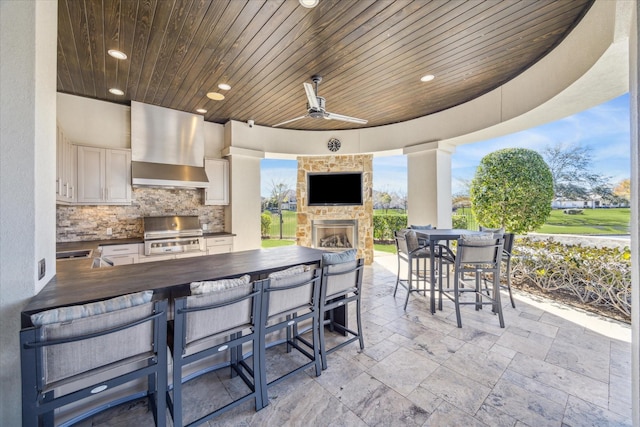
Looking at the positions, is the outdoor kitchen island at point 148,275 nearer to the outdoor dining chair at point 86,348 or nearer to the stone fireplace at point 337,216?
the outdoor dining chair at point 86,348

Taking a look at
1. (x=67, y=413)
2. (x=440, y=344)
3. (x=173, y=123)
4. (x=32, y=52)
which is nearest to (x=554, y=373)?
(x=440, y=344)

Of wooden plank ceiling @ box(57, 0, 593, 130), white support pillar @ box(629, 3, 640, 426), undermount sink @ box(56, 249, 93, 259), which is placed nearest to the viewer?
white support pillar @ box(629, 3, 640, 426)

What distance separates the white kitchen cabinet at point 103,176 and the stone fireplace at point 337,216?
335 cm

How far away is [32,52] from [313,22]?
194 centimetres

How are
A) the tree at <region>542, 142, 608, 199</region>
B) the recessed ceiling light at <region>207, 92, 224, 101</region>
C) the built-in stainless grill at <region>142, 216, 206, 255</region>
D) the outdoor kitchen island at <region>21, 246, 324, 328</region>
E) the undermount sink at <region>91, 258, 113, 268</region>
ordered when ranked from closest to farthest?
the outdoor kitchen island at <region>21, 246, 324, 328</region> → the undermount sink at <region>91, 258, 113, 268</region> → the recessed ceiling light at <region>207, 92, 224, 101</region> → the built-in stainless grill at <region>142, 216, 206, 255</region> → the tree at <region>542, 142, 608, 199</region>

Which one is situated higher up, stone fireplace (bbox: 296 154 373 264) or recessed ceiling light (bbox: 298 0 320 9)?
recessed ceiling light (bbox: 298 0 320 9)

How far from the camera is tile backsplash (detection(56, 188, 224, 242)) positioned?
3756 millimetres

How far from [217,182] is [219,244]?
3.93 ft

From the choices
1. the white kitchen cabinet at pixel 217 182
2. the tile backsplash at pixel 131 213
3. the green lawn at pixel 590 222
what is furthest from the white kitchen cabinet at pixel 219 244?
the green lawn at pixel 590 222

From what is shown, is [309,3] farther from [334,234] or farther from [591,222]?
[591,222]

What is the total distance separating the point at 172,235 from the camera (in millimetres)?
4227

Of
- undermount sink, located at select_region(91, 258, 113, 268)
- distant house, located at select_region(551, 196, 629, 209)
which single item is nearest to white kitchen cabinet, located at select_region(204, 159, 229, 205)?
undermount sink, located at select_region(91, 258, 113, 268)

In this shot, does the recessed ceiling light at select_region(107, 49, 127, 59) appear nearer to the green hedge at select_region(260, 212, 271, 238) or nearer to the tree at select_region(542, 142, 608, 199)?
the green hedge at select_region(260, 212, 271, 238)

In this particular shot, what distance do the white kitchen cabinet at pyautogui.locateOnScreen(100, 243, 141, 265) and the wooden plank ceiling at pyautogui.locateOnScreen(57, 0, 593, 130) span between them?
225 cm
